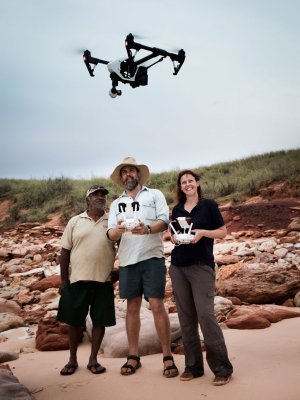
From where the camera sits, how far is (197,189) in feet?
13.1

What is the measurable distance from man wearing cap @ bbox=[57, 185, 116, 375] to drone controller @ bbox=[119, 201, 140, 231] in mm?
540

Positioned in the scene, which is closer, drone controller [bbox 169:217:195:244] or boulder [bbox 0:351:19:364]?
drone controller [bbox 169:217:195:244]

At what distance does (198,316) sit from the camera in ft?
11.8

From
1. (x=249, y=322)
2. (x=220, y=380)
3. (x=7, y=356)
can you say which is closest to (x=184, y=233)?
(x=220, y=380)

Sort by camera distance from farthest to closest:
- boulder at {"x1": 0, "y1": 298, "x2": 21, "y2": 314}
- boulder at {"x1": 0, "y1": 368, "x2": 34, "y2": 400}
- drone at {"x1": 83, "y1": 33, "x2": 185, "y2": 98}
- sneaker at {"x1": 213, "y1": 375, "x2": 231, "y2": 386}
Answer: drone at {"x1": 83, "y1": 33, "x2": 185, "y2": 98} < boulder at {"x1": 0, "y1": 298, "x2": 21, "y2": 314} < sneaker at {"x1": 213, "y1": 375, "x2": 231, "y2": 386} < boulder at {"x1": 0, "y1": 368, "x2": 34, "y2": 400}

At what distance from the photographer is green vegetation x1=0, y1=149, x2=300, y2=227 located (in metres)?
16.3

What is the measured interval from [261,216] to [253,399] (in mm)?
9193

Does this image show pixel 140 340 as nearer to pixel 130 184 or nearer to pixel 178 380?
pixel 178 380

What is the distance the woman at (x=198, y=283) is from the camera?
3.56m

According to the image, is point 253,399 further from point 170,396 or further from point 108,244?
point 108,244

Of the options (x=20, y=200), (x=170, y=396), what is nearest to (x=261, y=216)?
(x=170, y=396)

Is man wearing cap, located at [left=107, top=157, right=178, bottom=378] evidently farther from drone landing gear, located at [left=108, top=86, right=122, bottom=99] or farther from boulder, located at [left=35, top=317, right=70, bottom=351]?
drone landing gear, located at [left=108, top=86, right=122, bottom=99]

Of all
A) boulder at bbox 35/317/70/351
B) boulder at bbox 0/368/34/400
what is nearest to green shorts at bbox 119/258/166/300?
boulder at bbox 0/368/34/400

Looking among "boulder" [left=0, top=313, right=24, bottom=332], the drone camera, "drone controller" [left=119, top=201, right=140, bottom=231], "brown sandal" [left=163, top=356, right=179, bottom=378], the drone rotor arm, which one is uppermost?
the drone rotor arm
